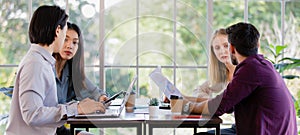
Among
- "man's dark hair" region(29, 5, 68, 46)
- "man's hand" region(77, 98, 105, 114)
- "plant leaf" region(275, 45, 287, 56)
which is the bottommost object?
"man's hand" region(77, 98, 105, 114)

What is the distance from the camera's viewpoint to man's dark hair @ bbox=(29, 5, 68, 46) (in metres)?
2.29

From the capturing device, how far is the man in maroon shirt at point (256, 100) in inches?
96.3

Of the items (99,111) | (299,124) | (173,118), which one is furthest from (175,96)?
(299,124)

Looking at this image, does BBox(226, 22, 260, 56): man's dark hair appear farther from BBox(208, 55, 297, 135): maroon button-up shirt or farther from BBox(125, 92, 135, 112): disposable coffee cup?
BBox(125, 92, 135, 112): disposable coffee cup

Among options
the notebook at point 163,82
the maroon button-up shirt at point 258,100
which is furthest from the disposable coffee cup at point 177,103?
the maroon button-up shirt at point 258,100

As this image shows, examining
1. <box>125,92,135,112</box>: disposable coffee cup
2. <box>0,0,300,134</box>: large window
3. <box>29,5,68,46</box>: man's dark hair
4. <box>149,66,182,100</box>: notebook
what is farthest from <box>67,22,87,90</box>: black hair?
<box>29,5,68,46</box>: man's dark hair

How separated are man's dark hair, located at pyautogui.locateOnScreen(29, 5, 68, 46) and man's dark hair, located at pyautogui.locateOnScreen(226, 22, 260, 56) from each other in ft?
3.34

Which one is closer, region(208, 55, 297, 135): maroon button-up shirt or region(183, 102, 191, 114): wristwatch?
region(208, 55, 297, 135): maroon button-up shirt

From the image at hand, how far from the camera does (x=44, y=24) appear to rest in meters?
2.30

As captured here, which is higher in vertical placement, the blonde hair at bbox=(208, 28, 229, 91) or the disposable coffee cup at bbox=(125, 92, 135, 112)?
the blonde hair at bbox=(208, 28, 229, 91)

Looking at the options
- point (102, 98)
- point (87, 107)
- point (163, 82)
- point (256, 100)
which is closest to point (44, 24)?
point (87, 107)

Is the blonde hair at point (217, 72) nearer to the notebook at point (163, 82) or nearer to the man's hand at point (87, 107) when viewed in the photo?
the notebook at point (163, 82)

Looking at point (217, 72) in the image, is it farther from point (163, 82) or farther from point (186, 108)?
point (186, 108)

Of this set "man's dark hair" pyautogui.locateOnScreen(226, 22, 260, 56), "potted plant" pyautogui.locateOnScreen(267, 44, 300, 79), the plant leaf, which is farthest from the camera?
the plant leaf
